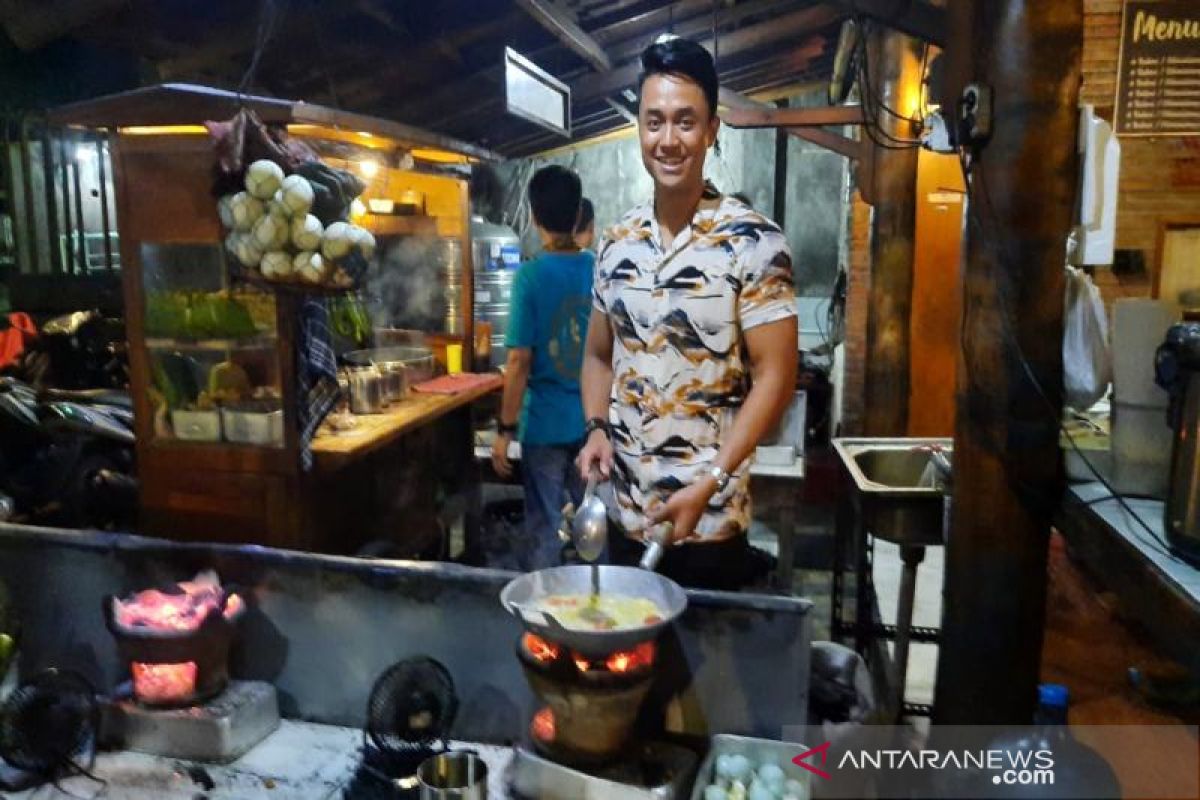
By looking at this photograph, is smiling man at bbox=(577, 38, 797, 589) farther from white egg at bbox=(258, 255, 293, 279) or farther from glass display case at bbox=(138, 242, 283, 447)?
glass display case at bbox=(138, 242, 283, 447)

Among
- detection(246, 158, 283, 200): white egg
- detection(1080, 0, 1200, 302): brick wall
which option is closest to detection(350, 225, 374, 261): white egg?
detection(246, 158, 283, 200): white egg

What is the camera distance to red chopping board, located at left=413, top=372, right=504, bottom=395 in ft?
22.3

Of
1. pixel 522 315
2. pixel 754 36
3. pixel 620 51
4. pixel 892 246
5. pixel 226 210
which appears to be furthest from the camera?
A: pixel 754 36

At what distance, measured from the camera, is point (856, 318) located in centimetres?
1060

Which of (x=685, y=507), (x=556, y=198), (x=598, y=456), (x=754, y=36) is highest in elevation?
(x=754, y=36)

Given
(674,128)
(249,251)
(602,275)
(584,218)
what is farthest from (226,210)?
(674,128)

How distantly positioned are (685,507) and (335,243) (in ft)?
8.72

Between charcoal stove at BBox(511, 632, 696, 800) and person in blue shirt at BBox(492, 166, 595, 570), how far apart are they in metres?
2.06

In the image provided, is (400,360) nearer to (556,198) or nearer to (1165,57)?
(556,198)

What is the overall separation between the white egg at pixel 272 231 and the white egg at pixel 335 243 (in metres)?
0.18

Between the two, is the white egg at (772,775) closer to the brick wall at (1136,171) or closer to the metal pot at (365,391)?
the metal pot at (365,391)

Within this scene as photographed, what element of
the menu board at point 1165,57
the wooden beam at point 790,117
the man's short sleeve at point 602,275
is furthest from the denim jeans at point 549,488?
the menu board at point 1165,57

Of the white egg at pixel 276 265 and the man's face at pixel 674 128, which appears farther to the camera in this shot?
the white egg at pixel 276 265

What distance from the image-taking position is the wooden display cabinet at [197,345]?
15.5 ft
